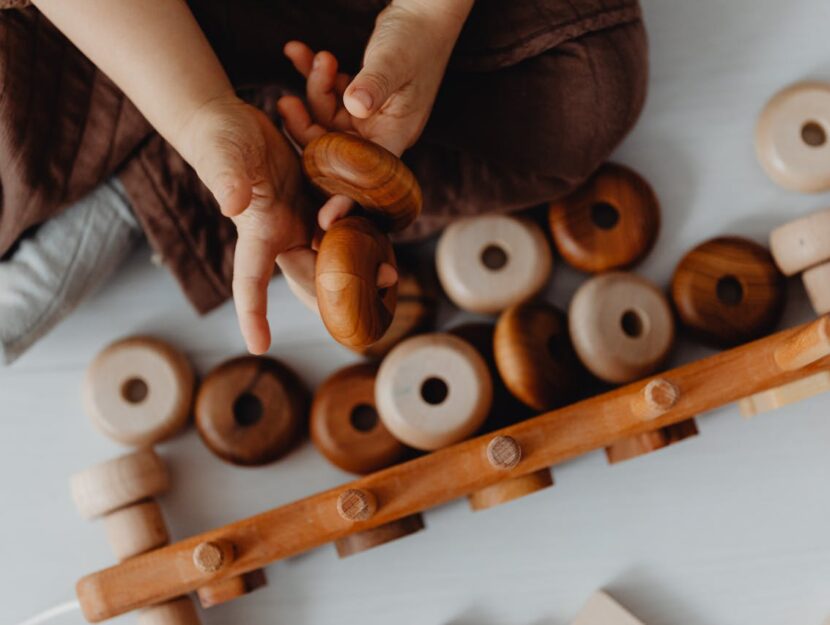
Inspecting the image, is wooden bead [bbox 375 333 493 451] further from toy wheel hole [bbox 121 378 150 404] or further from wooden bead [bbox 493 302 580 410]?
toy wheel hole [bbox 121 378 150 404]

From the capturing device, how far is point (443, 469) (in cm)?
60

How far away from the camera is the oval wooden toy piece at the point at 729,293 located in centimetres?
68

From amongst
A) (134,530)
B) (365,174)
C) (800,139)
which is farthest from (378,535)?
(800,139)

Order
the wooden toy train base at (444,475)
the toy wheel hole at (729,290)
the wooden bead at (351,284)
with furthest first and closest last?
the toy wheel hole at (729,290)
the wooden toy train base at (444,475)
the wooden bead at (351,284)

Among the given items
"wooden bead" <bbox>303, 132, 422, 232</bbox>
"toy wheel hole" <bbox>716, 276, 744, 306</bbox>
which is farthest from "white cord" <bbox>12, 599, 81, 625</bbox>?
"toy wheel hole" <bbox>716, 276, 744, 306</bbox>

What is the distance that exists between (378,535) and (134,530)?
0.18 metres

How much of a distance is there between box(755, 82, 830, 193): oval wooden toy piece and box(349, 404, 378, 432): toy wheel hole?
37cm

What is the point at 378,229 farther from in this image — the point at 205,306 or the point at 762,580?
the point at 762,580

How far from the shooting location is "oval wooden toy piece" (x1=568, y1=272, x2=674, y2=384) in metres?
0.66

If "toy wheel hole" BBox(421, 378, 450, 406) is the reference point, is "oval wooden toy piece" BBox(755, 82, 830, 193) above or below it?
above

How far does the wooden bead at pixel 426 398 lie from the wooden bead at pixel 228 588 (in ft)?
0.47

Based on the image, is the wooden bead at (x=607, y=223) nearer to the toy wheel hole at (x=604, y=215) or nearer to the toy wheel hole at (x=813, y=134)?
the toy wheel hole at (x=604, y=215)

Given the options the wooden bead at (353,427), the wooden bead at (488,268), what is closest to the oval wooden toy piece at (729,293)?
the wooden bead at (488,268)

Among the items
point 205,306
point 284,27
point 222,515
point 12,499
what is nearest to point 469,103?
point 284,27
